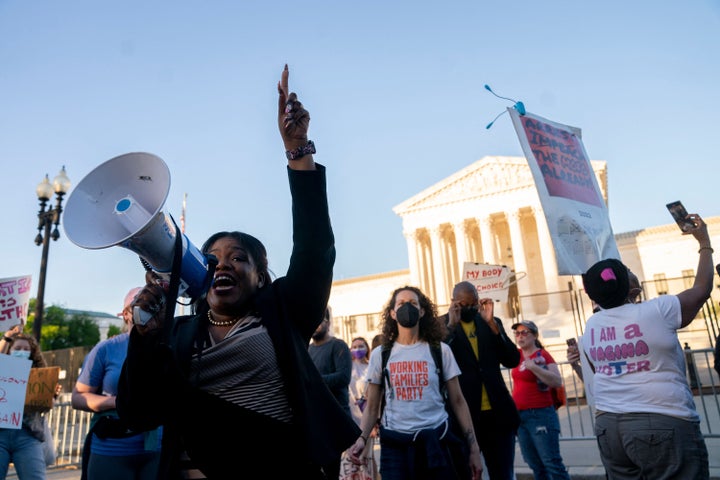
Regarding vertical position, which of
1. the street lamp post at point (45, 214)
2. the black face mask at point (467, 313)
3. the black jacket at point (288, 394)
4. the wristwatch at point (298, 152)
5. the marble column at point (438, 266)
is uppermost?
the marble column at point (438, 266)

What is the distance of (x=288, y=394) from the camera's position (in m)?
1.74

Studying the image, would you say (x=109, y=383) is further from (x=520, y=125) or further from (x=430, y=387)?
(x=520, y=125)

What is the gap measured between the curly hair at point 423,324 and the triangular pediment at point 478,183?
43.2 metres

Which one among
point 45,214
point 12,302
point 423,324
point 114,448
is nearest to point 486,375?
point 423,324

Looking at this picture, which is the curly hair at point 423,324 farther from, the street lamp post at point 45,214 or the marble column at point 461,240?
the marble column at point 461,240

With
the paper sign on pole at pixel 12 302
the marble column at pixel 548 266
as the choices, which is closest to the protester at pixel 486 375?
the paper sign on pole at pixel 12 302

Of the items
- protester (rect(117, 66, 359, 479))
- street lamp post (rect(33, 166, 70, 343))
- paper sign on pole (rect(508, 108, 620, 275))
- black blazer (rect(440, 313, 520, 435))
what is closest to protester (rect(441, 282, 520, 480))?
black blazer (rect(440, 313, 520, 435))

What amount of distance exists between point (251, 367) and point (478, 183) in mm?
47489

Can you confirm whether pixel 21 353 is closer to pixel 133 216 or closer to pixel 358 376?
pixel 358 376

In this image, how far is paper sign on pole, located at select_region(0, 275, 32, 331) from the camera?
308 inches

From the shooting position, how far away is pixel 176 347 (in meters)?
1.80

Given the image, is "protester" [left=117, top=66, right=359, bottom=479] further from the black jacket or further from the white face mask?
the white face mask

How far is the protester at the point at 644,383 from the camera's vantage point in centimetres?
297

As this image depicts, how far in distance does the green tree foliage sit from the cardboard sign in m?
61.6
